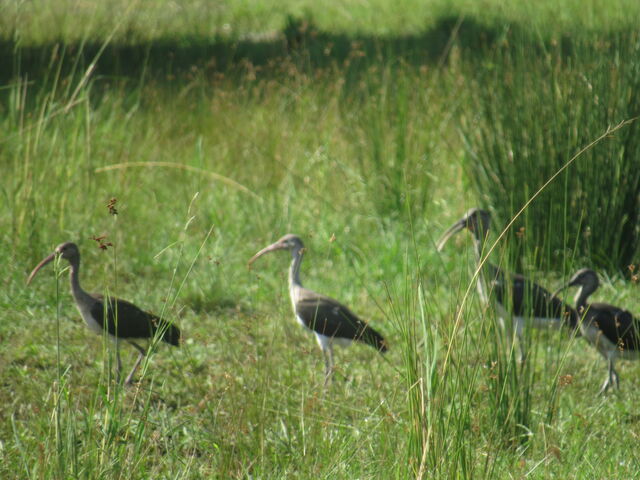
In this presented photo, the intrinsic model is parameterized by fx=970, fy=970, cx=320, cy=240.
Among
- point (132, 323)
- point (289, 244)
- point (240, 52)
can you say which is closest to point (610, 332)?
point (289, 244)

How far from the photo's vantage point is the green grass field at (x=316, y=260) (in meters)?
3.63

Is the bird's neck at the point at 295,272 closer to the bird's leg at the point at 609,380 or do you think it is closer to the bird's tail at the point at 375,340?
the bird's tail at the point at 375,340

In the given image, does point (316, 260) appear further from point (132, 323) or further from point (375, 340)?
point (132, 323)

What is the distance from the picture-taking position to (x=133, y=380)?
5.01 metres

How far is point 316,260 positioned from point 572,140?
78.2 inches

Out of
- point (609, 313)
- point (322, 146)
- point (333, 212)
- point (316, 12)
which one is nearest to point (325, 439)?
point (609, 313)

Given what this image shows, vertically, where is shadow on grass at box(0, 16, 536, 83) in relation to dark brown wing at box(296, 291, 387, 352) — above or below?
above

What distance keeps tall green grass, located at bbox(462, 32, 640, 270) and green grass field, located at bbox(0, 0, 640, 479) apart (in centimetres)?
2

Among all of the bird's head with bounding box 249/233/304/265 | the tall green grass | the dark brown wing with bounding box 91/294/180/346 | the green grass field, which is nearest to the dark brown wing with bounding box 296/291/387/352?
the green grass field

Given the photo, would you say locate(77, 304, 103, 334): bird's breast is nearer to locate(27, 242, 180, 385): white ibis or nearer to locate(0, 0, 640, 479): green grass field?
locate(27, 242, 180, 385): white ibis

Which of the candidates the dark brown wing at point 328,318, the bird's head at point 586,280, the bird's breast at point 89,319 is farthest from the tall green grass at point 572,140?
the bird's breast at point 89,319

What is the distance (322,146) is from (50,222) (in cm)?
282

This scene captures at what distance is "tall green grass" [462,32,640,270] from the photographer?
20.1 feet

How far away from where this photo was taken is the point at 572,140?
20.2 feet
